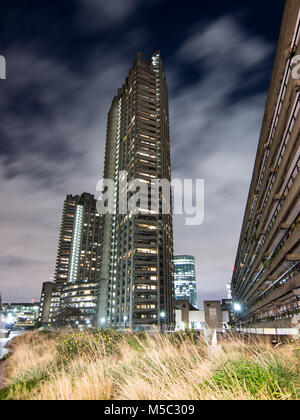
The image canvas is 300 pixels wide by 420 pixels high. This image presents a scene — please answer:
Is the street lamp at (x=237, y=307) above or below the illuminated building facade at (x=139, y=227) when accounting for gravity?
below

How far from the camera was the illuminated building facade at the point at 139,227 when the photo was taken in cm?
9400

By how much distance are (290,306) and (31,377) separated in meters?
33.3

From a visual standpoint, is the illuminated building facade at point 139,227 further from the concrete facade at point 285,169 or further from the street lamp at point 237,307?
the concrete facade at point 285,169

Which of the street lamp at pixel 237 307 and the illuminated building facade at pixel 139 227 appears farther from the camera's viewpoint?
the illuminated building facade at pixel 139 227

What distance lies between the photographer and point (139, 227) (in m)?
103

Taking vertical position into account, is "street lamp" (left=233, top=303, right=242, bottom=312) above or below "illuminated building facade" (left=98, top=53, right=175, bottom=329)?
below

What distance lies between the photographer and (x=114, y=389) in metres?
5.84

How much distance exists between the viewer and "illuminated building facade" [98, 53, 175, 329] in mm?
94000

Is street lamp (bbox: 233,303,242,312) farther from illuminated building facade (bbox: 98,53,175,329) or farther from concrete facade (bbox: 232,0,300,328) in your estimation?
illuminated building facade (bbox: 98,53,175,329)

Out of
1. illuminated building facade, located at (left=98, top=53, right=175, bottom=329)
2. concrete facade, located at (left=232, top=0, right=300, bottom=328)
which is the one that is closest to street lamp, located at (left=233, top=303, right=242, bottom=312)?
concrete facade, located at (left=232, top=0, right=300, bottom=328)

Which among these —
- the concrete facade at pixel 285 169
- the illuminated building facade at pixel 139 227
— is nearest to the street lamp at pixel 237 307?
the concrete facade at pixel 285 169

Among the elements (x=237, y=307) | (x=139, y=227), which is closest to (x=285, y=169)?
(x=237, y=307)

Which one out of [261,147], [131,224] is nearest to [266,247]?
[261,147]
